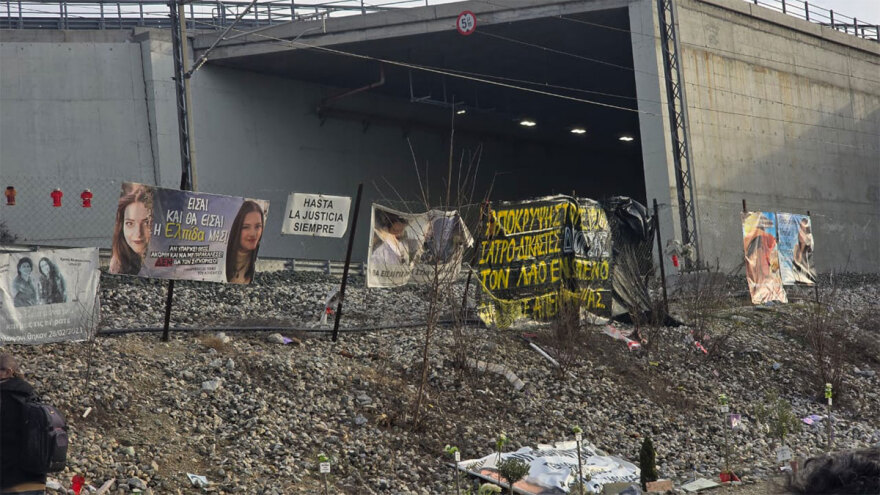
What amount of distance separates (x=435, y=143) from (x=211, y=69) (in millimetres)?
11285

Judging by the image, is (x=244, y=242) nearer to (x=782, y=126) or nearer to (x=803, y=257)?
(x=803, y=257)

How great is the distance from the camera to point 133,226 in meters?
14.5

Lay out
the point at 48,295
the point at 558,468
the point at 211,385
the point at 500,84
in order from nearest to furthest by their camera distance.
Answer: the point at 558,468
the point at 211,385
the point at 48,295
the point at 500,84

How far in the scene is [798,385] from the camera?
63.7 ft

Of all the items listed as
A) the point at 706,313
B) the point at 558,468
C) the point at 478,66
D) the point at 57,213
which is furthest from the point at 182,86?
the point at 478,66

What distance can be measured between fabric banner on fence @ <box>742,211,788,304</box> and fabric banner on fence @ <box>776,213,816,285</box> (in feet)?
1.02

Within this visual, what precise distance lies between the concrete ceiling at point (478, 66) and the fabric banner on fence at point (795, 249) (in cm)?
782

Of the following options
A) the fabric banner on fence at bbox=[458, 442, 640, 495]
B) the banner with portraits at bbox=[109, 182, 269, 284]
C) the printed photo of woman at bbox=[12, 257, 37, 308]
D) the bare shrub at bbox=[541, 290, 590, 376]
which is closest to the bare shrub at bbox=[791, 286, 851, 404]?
the bare shrub at bbox=[541, 290, 590, 376]

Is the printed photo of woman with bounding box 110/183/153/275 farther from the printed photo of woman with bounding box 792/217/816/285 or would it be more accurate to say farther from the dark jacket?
the printed photo of woman with bounding box 792/217/816/285

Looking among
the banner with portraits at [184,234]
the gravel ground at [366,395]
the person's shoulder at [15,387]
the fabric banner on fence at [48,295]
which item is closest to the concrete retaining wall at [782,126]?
the gravel ground at [366,395]

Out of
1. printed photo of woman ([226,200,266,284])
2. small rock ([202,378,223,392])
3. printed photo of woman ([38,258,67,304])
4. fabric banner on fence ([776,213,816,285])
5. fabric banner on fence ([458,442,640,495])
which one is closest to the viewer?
fabric banner on fence ([458,442,640,495])

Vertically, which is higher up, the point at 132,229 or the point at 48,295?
the point at 132,229

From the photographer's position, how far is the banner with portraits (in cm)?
1446

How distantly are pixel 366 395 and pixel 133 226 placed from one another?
13.6 feet
